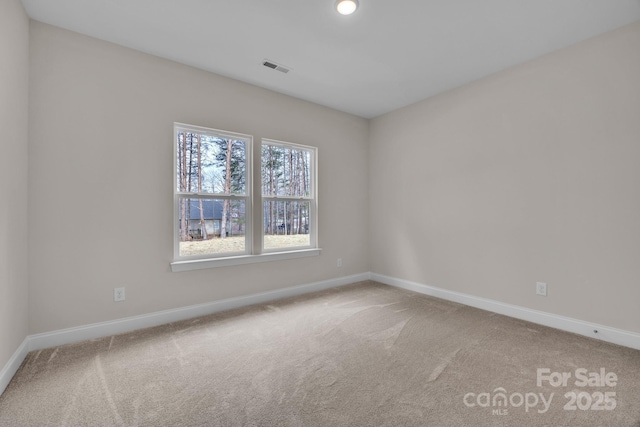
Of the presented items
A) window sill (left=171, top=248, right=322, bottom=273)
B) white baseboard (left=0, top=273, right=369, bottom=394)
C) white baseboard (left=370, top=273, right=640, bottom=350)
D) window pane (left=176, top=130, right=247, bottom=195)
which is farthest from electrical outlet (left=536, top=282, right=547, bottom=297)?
window pane (left=176, top=130, right=247, bottom=195)

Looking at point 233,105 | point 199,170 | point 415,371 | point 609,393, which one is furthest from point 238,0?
point 609,393

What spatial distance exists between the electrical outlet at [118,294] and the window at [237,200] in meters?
0.48

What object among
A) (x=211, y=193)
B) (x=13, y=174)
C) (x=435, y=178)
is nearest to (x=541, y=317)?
(x=435, y=178)

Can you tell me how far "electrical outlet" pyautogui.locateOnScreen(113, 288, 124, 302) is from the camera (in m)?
2.58

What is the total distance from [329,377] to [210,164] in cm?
249

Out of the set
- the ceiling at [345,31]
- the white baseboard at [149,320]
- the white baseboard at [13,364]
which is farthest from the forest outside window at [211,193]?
the white baseboard at [13,364]

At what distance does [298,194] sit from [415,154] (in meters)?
1.75

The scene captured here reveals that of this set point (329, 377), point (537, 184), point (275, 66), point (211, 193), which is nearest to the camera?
point (329, 377)

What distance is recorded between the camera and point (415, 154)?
398 centimetres

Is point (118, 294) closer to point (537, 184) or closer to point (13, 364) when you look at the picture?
point (13, 364)

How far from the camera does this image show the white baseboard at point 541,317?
2.35 meters

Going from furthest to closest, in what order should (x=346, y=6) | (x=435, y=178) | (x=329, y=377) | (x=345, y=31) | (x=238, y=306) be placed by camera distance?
(x=435, y=178) < (x=238, y=306) < (x=345, y=31) < (x=346, y=6) < (x=329, y=377)

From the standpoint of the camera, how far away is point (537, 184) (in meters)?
2.84

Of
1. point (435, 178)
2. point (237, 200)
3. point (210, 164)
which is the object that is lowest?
point (237, 200)
